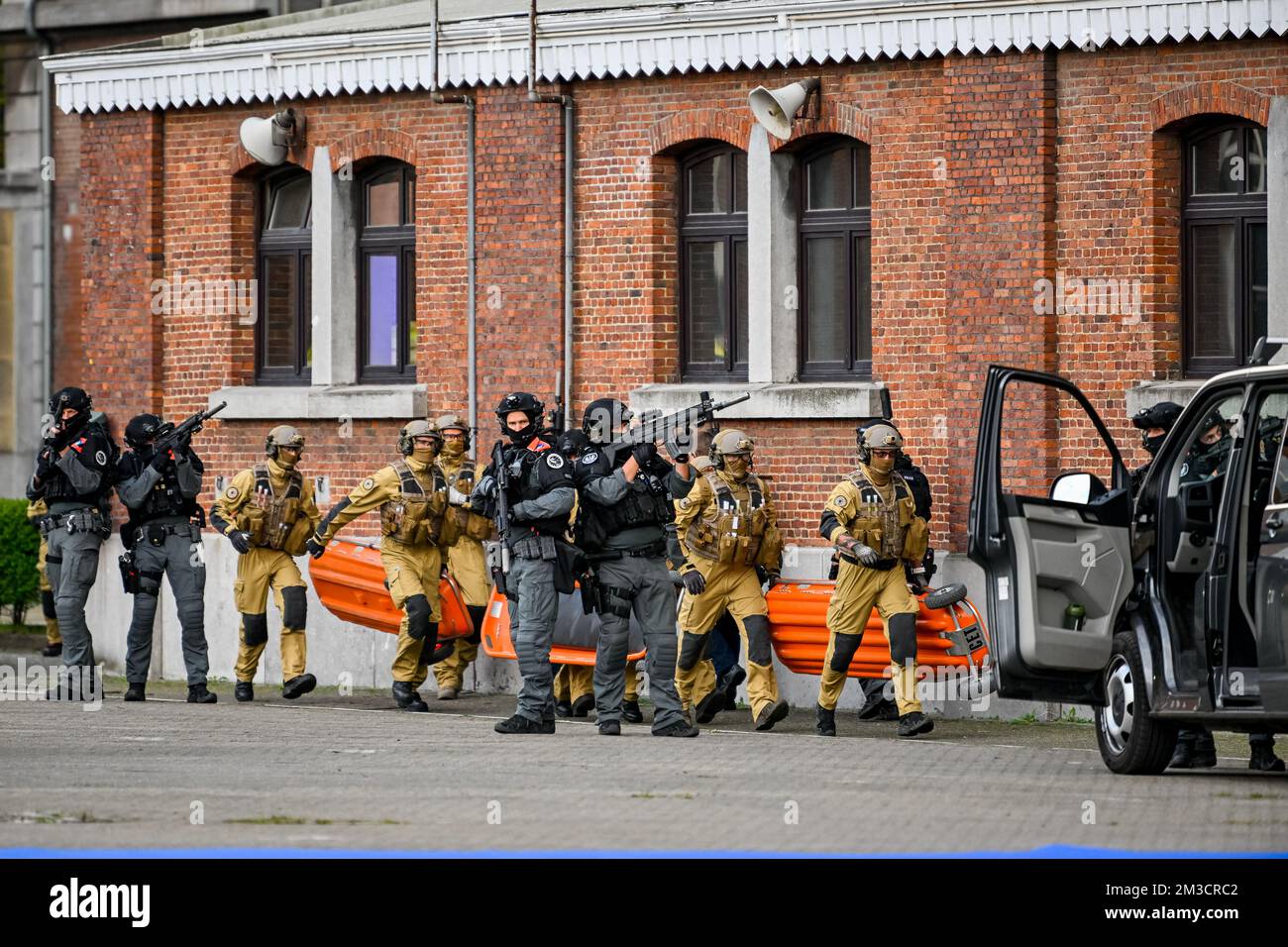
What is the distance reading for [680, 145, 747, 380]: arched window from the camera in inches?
739

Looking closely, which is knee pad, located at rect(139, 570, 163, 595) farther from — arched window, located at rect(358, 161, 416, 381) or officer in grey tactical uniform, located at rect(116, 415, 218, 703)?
arched window, located at rect(358, 161, 416, 381)

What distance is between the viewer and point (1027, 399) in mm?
17031

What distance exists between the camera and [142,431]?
17391 millimetres

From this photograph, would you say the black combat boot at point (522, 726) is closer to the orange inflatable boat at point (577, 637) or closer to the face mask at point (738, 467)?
the orange inflatable boat at point (577, 637)

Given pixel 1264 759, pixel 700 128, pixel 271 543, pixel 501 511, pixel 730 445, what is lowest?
pixel 1264 759

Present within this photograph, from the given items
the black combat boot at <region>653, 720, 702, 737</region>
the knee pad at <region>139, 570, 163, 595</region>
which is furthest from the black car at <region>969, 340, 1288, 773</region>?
the knee pad at <region>139, 570, 163, 595</region>

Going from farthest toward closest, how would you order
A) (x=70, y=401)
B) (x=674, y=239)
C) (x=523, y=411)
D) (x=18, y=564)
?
1. (x=18, y=564)
2. (x=674, y=239)
3. (x=70, y=401)
4. (x=523, y=411)

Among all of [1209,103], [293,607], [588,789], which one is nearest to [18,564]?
[293,607]

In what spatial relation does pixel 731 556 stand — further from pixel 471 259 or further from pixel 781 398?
pixel 471 259

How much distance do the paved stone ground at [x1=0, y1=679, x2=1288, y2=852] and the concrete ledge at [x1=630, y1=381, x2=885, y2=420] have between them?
2.44 m

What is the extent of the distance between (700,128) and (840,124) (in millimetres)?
1166

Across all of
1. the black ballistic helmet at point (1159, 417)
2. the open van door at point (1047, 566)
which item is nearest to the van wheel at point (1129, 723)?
the open van door at point (1047, 566)

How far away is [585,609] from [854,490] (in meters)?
1.77
